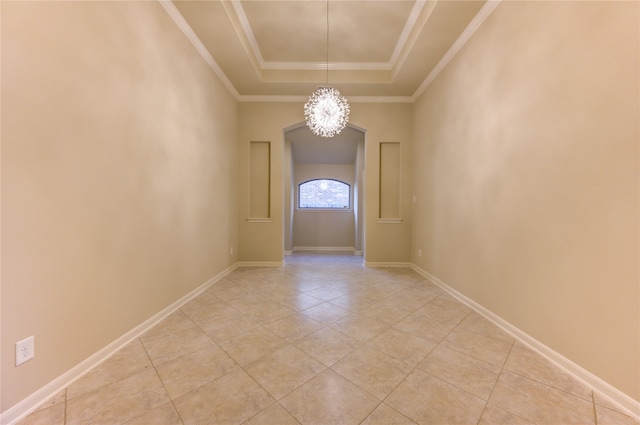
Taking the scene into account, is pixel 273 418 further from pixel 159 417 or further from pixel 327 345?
pixel 327 345

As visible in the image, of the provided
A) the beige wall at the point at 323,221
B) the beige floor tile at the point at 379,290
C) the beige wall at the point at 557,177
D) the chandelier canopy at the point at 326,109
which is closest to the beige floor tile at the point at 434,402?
the beige wall at the point at 557,177

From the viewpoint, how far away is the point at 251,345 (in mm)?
2051

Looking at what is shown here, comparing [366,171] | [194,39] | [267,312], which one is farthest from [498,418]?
[194,39]

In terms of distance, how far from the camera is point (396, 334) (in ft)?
7.36

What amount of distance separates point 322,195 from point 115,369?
6.67 m

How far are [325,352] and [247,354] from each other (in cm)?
61

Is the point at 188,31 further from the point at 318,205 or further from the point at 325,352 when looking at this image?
the point at 318,205

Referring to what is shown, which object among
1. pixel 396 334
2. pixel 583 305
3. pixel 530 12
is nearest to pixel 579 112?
pixel 530 12

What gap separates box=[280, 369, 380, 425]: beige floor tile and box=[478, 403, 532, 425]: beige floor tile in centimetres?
57

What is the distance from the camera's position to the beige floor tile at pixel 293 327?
87.2 inches

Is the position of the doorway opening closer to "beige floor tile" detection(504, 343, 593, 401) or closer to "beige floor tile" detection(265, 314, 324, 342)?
"beige floor tile" detection(265, 314, 324, 342)

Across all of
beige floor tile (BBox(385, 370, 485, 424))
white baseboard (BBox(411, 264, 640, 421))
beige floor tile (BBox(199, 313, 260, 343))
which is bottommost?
beige floor tile (BBox(199, 313, 260, 343))

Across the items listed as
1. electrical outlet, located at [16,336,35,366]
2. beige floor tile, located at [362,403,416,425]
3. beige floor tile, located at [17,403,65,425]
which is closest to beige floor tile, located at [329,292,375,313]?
beige floor tile, located at [362,403,416,425]

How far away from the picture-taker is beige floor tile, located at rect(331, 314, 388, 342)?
2.22 meters
